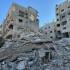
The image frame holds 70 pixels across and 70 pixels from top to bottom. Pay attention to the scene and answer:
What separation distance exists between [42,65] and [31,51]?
4.63 m

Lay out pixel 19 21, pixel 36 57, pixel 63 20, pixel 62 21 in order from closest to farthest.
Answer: pixel 36 57
pixel 19 21
pixel 63 20
pixel 62 21

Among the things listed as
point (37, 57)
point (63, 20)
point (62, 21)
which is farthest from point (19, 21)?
point (37, 57)

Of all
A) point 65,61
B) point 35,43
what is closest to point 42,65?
point 65,61

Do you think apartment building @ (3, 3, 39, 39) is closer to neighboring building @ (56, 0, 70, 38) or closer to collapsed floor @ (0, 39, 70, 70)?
neighboring building @ (56, 0, 70, 38)

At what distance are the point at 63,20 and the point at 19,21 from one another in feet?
41.1

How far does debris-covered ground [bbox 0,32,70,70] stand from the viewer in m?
21.0

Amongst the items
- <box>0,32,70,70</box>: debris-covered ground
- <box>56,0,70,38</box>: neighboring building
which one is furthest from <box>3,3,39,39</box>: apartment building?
<box>0,32,70,70</box>: debris-covered ground

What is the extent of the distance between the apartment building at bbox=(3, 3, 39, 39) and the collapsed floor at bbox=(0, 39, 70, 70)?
86.4 ft

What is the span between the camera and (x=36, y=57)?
23.3m

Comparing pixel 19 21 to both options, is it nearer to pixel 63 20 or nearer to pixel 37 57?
pixel 63 20

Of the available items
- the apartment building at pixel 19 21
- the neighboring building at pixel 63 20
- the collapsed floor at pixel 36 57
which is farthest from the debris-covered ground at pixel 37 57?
the neighboring building at pixel 63 20

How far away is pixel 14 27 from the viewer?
180 ft

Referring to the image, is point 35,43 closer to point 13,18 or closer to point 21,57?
point 21,57

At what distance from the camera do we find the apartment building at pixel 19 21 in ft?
180
